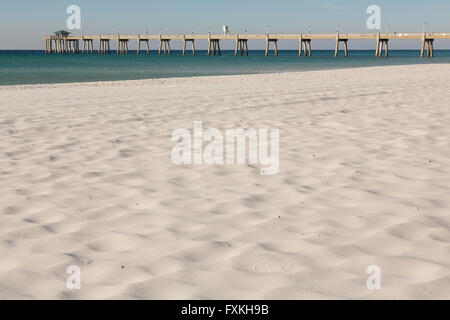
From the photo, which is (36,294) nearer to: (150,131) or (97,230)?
(97,230)

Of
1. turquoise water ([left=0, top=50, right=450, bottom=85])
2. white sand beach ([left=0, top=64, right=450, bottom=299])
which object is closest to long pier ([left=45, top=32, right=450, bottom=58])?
turquoise water ([left=0, top=50, right=450, bottom=85])

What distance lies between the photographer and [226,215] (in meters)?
3.73

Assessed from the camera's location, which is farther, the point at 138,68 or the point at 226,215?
the point at 138,68

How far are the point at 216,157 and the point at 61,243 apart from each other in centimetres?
267

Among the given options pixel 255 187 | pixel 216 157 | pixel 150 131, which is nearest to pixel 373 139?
pixel 216 157

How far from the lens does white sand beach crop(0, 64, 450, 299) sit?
2.68 meters

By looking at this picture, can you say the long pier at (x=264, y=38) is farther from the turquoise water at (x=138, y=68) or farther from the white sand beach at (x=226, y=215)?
the white sand beach at (x=226, y=215)

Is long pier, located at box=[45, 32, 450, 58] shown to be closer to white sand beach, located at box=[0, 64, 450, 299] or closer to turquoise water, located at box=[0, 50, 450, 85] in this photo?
turquoise water, located at box=[0, 50, 450, 85]

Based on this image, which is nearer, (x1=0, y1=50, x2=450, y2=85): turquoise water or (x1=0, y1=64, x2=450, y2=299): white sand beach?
(x1=0, y1=64, x2=450, y2=299): white sand beach

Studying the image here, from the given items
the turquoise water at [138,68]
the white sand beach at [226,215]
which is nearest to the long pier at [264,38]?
the turquoise water at [138,68]

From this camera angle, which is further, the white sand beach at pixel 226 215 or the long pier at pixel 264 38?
the long pier at pixel 264 38

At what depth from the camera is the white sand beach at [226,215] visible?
268 centimetres

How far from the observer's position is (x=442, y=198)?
13.2 ft

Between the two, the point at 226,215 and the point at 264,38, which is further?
the point at 264,38
